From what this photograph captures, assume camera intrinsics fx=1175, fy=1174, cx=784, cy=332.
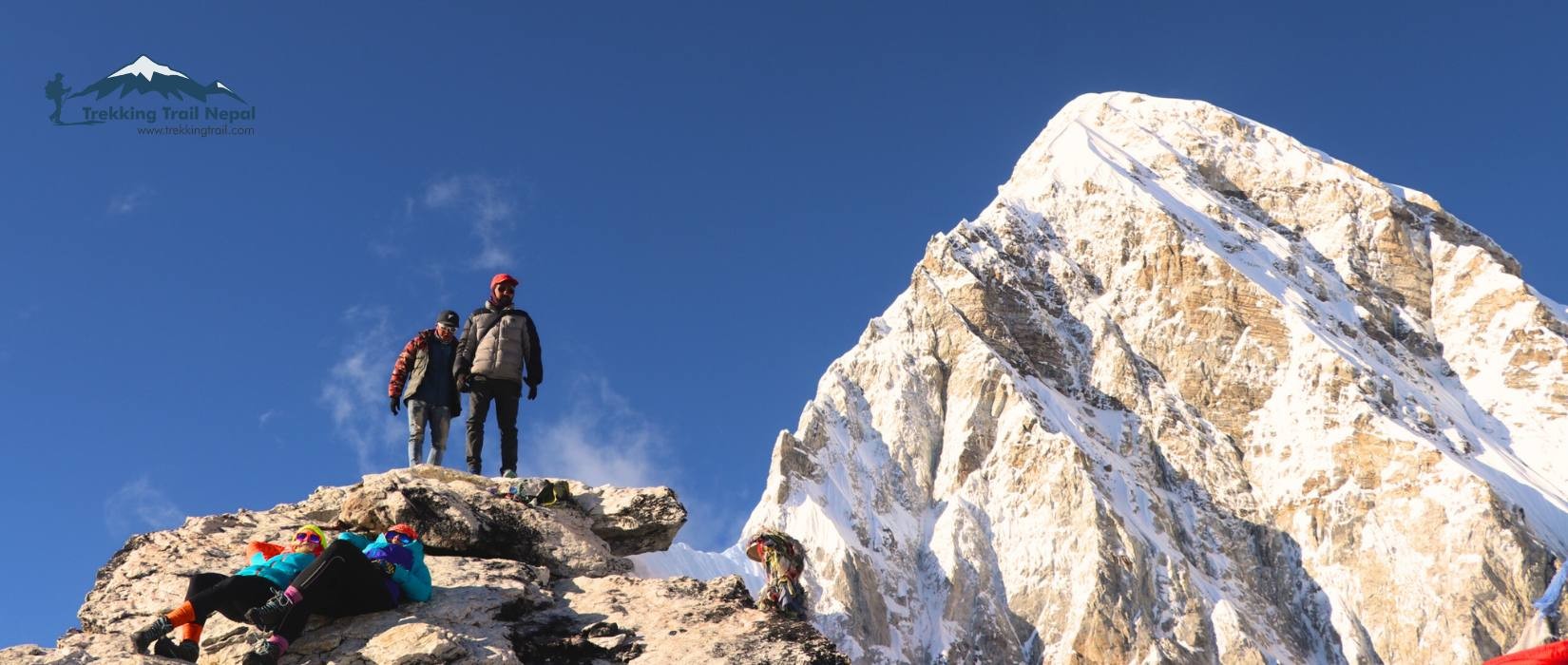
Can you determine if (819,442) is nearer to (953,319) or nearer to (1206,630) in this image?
(953,319)

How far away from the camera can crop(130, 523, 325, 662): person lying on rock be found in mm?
8469

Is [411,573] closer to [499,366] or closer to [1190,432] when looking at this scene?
[499,366]

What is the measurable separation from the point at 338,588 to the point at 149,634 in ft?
4.25

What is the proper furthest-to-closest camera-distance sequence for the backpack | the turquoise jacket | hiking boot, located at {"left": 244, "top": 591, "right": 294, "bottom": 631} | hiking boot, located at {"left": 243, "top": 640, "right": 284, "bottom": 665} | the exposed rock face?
the exposed rock face
the backpack
the turquoise jacket
hiking boot, located at {"left": 244, "top": 591, "right": 294, "bottom": 631}
hiking boot, located at {"left": 243, "top": 640, "right": 284, "bottom": 665}

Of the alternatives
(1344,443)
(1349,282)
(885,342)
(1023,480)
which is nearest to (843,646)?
(1023,480)

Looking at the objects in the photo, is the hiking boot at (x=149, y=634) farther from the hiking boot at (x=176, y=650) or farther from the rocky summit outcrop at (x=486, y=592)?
the rocky summit outcrop at (x=486, y=592)

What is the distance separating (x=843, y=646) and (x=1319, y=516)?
46.6m

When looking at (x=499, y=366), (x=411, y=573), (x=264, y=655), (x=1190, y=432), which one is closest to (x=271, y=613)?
(x=264, y=655)

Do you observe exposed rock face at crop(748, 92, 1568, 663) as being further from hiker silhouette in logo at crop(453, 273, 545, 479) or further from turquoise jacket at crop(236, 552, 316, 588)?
turquoise jacket at crop(236, 552, 316, 588)

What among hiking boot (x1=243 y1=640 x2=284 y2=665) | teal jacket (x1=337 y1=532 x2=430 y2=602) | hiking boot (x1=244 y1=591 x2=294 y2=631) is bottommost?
hiking boot (x1=243 y1=640 x2=284 y2=665)

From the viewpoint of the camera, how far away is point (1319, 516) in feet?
347

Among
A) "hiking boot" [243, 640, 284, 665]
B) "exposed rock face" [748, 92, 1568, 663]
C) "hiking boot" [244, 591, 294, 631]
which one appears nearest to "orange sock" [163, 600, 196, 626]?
"hiking boot" [244, 591, 294, 631]

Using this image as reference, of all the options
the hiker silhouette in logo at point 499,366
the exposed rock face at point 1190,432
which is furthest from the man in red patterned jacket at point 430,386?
the exposed rock face at point 1190,432

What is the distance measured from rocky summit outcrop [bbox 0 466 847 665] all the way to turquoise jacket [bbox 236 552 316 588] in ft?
1.40
